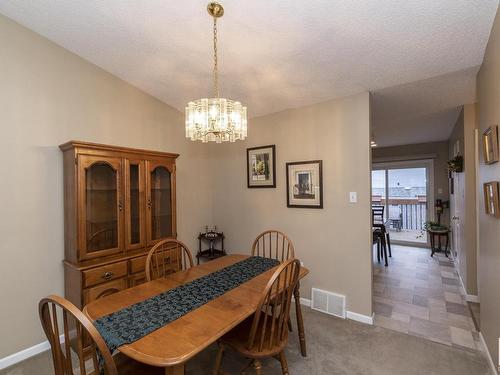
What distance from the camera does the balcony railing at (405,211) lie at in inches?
237

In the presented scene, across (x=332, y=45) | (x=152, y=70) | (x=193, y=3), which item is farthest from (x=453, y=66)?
(x=152, y=70)

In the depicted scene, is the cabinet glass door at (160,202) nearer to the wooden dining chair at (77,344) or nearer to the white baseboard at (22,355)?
the white baseboard at (22,355)

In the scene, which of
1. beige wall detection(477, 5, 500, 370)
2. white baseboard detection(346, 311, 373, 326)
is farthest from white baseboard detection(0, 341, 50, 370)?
beige wall detection(477, 5, 500, 370)

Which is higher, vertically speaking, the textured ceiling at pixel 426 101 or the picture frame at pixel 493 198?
the textured ceiling at pixel 426 101

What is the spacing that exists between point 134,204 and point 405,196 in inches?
237

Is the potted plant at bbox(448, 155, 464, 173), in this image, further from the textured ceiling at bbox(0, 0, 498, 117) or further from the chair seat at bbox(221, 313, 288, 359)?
the chair seat at bbox(221, 313, 288, 359)

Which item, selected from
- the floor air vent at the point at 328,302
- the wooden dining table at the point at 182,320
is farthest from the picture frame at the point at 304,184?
the wooden dining table at the point at 182,320

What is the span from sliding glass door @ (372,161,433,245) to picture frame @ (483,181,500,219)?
4.18 m

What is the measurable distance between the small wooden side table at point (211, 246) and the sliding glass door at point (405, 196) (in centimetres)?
402

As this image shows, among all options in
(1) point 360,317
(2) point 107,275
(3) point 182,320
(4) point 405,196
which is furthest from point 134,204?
(4) point 405,196

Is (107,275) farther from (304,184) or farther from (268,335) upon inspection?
(304,184)

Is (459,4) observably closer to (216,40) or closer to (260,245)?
(216,40)

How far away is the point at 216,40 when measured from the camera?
2.01 meters

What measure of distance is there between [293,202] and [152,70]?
2062mm
